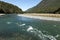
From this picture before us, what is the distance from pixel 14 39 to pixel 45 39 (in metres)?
3.91

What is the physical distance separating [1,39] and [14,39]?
62.6 inches

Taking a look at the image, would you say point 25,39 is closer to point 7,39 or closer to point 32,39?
point 32,39

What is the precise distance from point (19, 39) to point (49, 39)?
12.4ft

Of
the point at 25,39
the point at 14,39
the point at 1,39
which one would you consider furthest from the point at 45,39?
the point at 1,39

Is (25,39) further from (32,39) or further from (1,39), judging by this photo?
(1,39)

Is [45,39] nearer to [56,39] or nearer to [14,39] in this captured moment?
[56,39]

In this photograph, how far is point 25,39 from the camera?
19625mm

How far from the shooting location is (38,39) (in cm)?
1994

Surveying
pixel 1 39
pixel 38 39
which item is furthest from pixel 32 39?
pixel 1 39

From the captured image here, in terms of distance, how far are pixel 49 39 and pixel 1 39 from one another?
19.7 feet

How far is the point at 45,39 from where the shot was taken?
19.8 metres

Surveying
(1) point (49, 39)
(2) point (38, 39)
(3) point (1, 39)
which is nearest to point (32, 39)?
(2) point (38, 39)

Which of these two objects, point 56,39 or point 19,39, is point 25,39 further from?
point 56,39

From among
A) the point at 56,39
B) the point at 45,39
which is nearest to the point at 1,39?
the point at 45,39
